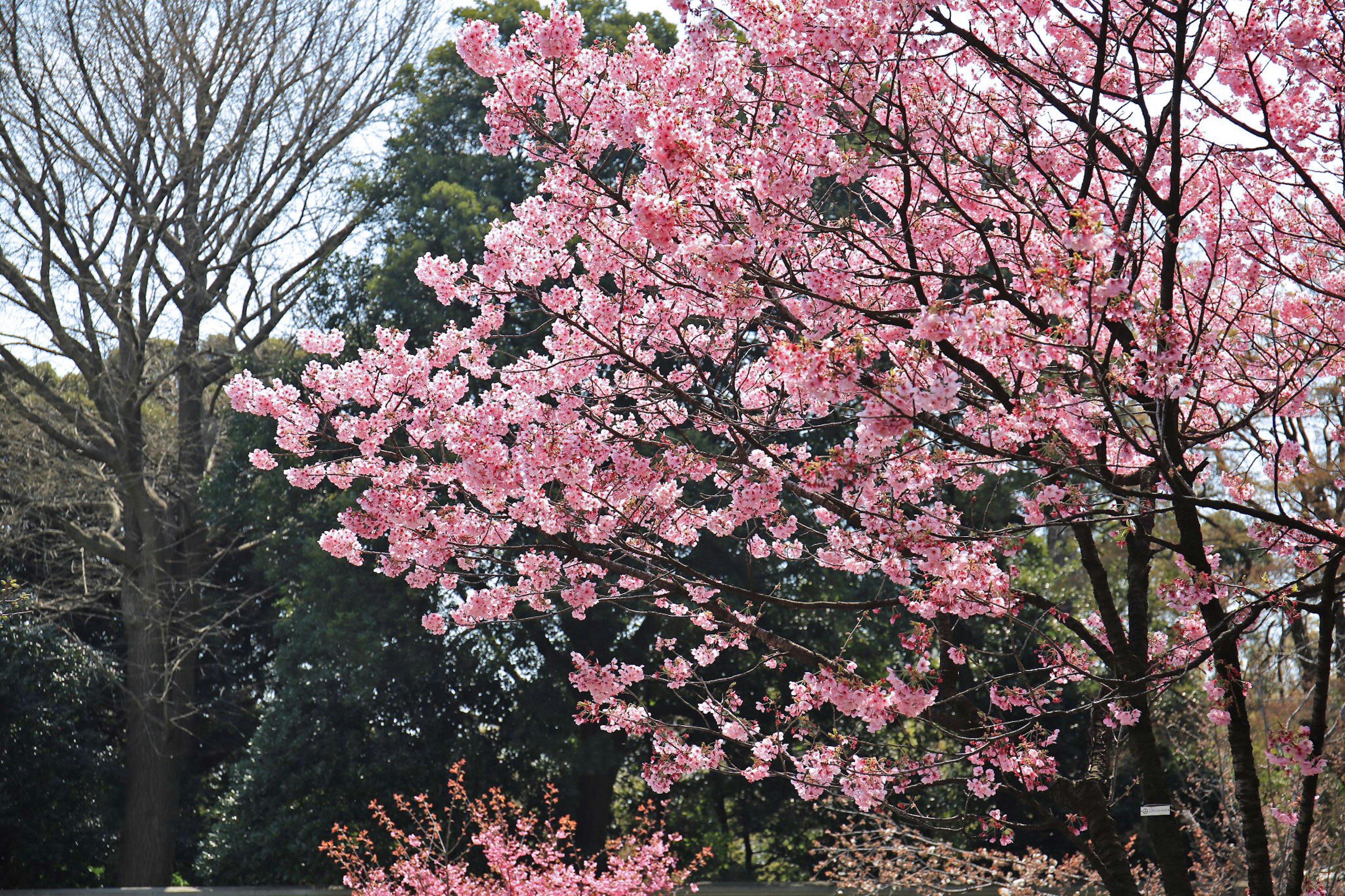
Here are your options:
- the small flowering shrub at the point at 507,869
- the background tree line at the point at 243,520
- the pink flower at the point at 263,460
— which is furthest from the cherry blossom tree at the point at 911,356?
the background tree line at the point at 243,520

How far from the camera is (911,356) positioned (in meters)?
3.04

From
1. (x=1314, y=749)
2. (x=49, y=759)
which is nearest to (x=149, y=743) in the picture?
(x=49, y=759)

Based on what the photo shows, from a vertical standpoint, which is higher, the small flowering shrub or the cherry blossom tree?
the cherry blossom tree

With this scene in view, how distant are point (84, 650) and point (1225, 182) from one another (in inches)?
499

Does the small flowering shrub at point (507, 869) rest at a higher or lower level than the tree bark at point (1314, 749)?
lower

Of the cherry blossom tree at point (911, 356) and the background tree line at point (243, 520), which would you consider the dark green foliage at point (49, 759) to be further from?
the cherry blossom tree at point (911, 356)

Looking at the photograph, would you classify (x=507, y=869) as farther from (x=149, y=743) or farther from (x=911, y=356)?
(x=149, y=743)

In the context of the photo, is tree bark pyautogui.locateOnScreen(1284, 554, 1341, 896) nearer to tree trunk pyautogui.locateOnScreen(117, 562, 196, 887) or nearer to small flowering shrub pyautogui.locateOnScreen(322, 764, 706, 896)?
small flowering shrub pyautogui.locateOnScreen(322, 764, 706, 896)

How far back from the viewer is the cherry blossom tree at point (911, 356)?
3.07 m

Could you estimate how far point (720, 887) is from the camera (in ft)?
33.7

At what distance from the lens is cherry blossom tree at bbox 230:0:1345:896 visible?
10.1ft

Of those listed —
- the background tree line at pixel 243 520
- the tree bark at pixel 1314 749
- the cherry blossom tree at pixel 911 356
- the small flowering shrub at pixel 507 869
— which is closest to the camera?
the cherry blossom tree at pixel 911 356

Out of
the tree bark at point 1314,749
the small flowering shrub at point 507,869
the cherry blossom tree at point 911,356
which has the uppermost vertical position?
the cherry blossom tree at point 911,356

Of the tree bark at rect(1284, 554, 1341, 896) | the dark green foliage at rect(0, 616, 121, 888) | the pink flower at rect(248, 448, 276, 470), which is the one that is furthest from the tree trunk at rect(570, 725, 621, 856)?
the tree bark at rect(1284, 554, 1341, 896)
